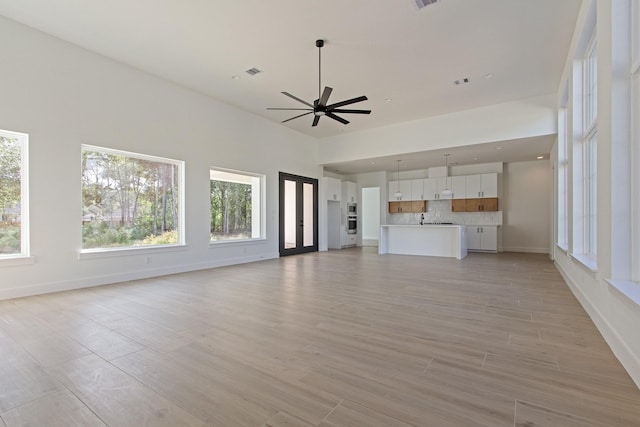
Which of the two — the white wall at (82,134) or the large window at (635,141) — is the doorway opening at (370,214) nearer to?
the white wall at (82,134)

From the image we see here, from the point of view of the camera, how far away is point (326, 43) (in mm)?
4715

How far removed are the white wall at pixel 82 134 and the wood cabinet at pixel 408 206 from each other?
21.7 ft

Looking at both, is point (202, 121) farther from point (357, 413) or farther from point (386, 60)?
point (357, 413)

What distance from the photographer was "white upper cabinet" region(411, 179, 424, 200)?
11170 millimetres

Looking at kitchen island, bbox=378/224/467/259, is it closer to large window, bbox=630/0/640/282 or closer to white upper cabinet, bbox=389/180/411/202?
white upper cabinet, bbox=389/180/411/202

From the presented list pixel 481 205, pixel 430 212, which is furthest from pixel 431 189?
pixel 481 205

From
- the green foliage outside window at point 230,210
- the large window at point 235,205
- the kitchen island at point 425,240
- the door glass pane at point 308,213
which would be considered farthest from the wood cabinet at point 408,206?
the green foliage outside window at point 230,210

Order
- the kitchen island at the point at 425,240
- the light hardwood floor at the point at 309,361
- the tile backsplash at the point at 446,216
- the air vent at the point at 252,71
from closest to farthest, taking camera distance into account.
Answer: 1. the light hardwood floor at the point at 309,361
2. the air vent at the point at 252,71
3. the kitchen island at the point at 425,240
4. the tile backsplash at the point at 446,216

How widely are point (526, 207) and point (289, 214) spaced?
7487 millimetres

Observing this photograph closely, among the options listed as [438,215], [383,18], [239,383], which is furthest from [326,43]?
[438,215]

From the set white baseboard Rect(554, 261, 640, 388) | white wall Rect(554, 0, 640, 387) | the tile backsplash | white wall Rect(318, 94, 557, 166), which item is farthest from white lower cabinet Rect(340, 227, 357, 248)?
white wall Rect(554, 0, 640, 387)

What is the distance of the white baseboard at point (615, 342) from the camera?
199cm

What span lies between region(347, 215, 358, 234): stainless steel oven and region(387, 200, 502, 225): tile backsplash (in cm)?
128

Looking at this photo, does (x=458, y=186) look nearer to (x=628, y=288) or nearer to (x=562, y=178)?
(x=562, y=178)
